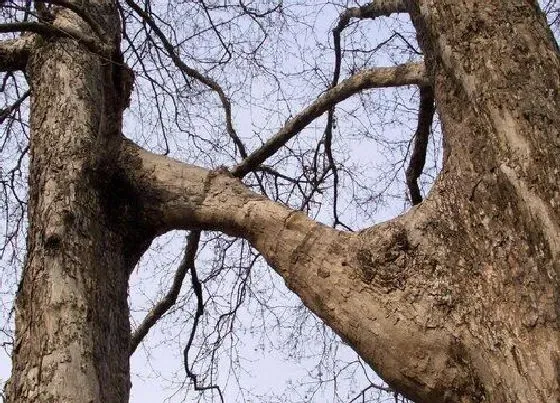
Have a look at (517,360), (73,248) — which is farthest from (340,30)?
(517,360)

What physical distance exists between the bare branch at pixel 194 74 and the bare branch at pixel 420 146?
148cm

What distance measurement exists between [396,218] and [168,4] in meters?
2.85

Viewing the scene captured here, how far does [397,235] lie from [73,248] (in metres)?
1.31

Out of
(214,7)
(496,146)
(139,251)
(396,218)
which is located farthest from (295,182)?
(496,146)

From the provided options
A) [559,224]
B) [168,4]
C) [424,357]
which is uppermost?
[168,4]

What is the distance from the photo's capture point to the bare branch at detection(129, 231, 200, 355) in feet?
14.5

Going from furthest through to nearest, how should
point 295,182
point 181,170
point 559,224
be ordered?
point 295,182
point 181,170
point 559,224

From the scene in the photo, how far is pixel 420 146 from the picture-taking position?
12.6ft

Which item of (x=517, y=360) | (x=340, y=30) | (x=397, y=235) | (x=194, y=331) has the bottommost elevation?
(x=517, y=360)

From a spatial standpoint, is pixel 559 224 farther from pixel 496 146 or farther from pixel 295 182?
pixel 295 182

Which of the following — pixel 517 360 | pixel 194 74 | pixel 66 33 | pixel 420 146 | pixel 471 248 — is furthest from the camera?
pixel 194 74

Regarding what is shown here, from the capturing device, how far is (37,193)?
3.06 meters

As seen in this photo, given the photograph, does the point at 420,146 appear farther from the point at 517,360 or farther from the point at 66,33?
the point at 517,360

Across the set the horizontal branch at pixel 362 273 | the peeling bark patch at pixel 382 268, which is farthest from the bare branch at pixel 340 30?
the peeling bark patch at pixel 382 268
